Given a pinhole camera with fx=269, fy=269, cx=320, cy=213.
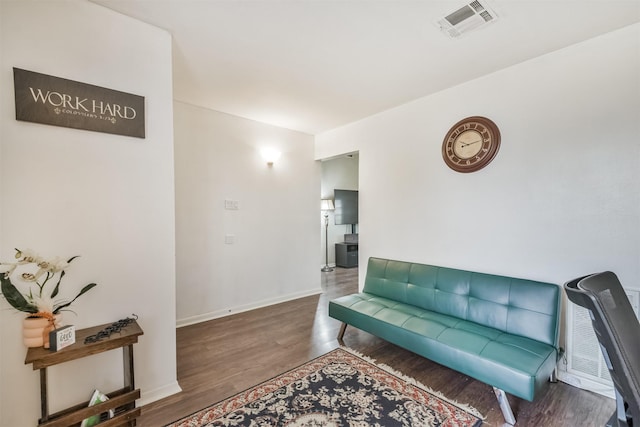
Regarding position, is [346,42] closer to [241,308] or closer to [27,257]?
[27,257]

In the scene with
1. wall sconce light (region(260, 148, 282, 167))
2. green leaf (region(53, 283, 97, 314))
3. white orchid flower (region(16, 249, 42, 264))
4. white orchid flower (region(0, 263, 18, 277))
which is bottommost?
green leaf (region(53, 283, 97, 314))

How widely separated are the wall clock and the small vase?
135 inches

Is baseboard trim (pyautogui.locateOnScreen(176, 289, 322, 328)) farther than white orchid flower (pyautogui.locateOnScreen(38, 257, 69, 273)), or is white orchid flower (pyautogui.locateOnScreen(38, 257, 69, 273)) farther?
baseboard trim (pyautogui.locateOnScreen(176, 289, 322, 328))

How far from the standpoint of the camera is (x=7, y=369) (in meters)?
1.50

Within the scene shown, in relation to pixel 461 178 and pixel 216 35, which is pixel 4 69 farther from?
pixel 461 178

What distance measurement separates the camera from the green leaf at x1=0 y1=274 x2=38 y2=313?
1.41 metres

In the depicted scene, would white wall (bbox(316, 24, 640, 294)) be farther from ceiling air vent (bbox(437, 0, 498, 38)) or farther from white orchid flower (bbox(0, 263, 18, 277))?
white orchid flower (bbox(0, 263, 18, 277))

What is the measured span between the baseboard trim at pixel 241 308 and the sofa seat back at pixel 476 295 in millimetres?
1506

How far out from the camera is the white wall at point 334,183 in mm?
6934

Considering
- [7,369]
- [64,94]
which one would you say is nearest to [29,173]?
[64,94]

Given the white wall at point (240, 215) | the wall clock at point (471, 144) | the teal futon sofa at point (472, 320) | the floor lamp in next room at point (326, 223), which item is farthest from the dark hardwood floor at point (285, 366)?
the floor lamp in next room at point (326, 223)

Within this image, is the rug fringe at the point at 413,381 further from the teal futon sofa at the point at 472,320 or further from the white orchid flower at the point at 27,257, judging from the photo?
the white orchid flower at the point at 27,257

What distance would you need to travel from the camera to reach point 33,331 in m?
1.46

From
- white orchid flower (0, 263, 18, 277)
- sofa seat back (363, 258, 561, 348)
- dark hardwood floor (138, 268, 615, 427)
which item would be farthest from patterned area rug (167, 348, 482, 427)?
white orchid flower (0, 263, 18, 277)
